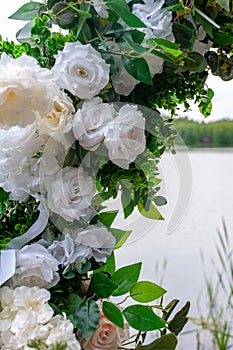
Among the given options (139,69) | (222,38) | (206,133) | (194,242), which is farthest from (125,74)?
(194,242)

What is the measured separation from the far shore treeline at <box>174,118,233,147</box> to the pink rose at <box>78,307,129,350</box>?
76cm

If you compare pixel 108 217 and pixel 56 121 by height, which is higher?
pixel 56 121

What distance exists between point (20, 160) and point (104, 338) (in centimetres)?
26

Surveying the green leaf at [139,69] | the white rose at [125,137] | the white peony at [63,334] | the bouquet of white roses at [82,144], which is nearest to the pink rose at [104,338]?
A: the bouquet of white roses at [82,144]

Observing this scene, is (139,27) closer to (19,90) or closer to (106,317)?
(19,90)

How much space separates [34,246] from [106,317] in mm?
142

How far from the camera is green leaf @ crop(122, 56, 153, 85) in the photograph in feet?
2.16

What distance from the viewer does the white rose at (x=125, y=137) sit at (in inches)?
24.4

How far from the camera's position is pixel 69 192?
2.14ft

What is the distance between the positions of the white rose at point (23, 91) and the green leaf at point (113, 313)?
263mm

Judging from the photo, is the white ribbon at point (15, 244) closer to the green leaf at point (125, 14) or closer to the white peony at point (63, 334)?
the white peony at point (63, 334)

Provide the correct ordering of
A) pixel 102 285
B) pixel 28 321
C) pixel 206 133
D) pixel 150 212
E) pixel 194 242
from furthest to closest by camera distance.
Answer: pixel 194 242
pixel 206 133
pixel 150 212
pixel 102 285
pixel 28 321

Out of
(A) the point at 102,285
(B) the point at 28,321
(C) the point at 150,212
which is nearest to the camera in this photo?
(B) the point at 28,321

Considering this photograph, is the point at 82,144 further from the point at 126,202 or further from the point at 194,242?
the point at 194,242
